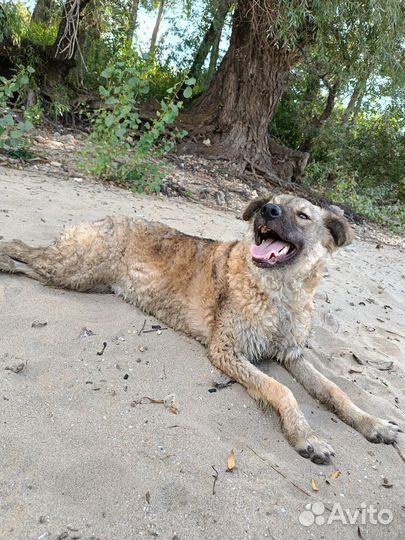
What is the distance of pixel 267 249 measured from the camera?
379 cm

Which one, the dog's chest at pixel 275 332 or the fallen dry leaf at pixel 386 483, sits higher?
the dog's chest at pixel 275 332

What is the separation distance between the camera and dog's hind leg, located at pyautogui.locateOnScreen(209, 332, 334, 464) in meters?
2.98

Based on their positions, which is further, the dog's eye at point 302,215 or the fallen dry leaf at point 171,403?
the dog's eye at point 302,215

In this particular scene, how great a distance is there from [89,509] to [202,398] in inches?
48.5

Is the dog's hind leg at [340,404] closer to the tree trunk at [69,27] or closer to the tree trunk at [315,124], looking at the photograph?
the tree trunk at [69,27]

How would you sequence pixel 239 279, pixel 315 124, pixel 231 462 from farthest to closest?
pixel 315 124, pixel 239 279, pixel 231 462

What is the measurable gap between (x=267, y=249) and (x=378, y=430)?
4.89 ft

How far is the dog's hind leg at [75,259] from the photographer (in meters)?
4.34

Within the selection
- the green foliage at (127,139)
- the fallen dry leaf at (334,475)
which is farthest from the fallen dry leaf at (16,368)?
the green foliage at (127,139)

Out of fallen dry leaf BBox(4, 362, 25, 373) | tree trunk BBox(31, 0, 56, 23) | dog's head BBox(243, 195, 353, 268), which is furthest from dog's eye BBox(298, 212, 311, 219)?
tree trunk BBox(31, 0, 56, 23)

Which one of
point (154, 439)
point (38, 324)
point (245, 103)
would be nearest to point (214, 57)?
point (245, 103)

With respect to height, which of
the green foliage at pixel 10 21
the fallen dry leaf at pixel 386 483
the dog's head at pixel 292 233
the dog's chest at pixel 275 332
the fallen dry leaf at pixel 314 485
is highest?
the green foliage at pixel 10 21

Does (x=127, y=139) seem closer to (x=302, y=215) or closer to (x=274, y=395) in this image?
(x=302, y=215)

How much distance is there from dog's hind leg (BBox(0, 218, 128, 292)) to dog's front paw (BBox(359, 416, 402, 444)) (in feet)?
7.90
